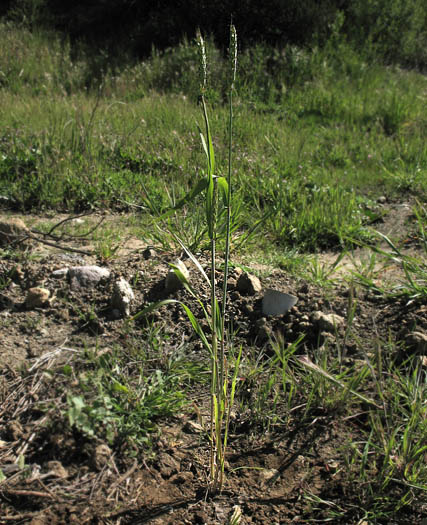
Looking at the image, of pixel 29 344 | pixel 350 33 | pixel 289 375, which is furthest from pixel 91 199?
pixel 350 33

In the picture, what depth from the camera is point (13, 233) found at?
3068 millimetres

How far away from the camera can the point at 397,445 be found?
6.63 feet

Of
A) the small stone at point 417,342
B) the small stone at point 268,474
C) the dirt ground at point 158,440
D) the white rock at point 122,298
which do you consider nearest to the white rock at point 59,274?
the dirt ground at point 158,440

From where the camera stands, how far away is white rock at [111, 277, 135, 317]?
259 centimetres

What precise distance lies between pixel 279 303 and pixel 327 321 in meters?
0.26

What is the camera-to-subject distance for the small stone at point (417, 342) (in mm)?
2500

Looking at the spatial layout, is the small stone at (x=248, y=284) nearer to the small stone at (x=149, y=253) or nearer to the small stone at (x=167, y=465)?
the small stone at (x=149, y=253)

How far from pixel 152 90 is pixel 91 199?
2.68 m

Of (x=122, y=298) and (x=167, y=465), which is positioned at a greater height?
(x=122, y=298)

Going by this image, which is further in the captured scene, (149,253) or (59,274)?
(149,253)

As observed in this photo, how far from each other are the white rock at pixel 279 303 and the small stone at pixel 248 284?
0.12m

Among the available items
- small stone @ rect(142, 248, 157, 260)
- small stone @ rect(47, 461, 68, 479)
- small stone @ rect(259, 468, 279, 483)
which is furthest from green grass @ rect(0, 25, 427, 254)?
small stone @ rect(47, 461, 68, 479)

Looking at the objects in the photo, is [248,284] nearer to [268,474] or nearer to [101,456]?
[268,474]

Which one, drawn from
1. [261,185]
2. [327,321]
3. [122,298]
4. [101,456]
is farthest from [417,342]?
[261,185]
